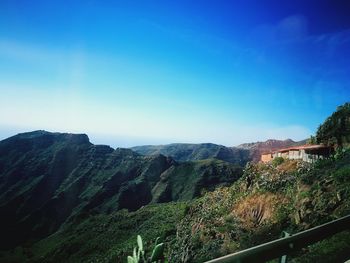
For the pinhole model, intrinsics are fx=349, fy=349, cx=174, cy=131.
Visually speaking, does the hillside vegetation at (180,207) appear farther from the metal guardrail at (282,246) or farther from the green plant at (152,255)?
the green plant at (152,255)

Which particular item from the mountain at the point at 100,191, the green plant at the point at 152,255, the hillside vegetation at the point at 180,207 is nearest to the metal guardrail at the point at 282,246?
the green plant at the point at 152,255

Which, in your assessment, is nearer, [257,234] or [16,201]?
[257,234]

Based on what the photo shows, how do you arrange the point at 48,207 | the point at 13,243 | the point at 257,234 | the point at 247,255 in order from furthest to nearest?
the point at 48,207 < the point at 13,243 < the point at 257,234 < the point at 247,255

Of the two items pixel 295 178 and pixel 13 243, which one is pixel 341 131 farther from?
pixel 13 243

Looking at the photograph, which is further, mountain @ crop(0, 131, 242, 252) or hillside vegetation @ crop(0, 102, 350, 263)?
mountain @ crop(0, 131, 242, 252)

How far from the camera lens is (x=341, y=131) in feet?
95.6

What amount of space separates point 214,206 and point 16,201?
563ft

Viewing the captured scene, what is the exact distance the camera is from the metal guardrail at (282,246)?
328cm

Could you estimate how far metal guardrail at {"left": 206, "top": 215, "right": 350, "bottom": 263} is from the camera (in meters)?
3.28

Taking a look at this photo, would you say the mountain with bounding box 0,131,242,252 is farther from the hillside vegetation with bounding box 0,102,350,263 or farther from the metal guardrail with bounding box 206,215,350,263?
the metal guardrail with bounding box 206,215,350,263

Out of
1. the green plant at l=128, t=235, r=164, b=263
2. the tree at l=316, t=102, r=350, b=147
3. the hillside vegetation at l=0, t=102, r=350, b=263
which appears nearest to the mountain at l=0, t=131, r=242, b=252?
the hillside vegetation at l=0, t=102, r=350, b=263

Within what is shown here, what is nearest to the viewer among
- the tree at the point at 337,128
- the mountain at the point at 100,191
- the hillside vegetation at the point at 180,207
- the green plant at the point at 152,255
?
the green plant at the point at 152,255

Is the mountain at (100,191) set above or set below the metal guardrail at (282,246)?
below

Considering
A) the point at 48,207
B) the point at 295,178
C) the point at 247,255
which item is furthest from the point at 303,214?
the point at 48,207
